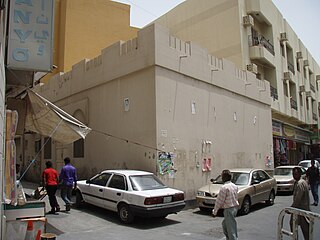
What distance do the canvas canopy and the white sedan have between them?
A: 1.94 metres

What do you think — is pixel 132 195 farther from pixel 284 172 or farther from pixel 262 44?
pixel 262 44

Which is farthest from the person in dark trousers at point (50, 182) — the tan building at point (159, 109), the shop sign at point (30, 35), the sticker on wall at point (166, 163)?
the shop sign at point (30, 35)

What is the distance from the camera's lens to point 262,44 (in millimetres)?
23766

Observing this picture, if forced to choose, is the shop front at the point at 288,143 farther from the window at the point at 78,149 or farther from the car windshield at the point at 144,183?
the car windshield at the point at 144,183

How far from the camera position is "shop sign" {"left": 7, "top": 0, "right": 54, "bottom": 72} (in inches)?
277

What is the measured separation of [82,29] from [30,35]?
15.0 metres

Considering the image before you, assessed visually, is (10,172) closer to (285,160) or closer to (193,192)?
(193,192)

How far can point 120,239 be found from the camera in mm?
7602

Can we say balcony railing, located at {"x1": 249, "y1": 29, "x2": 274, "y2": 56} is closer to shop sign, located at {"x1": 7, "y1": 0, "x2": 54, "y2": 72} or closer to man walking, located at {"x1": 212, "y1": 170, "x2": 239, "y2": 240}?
shop sign, located at {"x1": 7, "y1": 0, "x2": 54, "y2": 72}

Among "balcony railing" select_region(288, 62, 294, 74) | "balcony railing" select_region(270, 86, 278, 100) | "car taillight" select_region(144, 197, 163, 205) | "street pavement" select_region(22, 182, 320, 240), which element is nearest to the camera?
"street pavement" select_region(22, 182, 320, 240)

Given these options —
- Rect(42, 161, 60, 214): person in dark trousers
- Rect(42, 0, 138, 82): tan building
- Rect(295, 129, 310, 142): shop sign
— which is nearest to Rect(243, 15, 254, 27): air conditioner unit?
Rect(42, 0, 138, 82): tan building

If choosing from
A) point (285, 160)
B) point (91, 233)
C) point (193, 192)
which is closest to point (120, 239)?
point (91, 233)

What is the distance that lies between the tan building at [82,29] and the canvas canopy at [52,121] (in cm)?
1180

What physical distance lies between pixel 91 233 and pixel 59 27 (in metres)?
16.6
